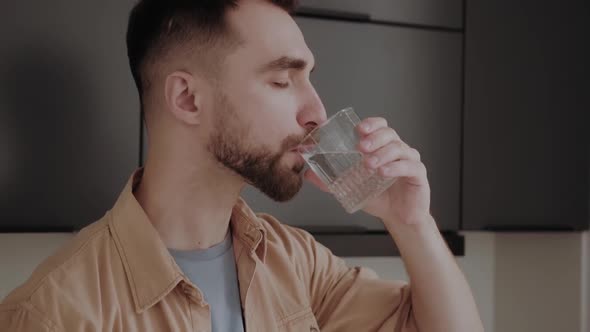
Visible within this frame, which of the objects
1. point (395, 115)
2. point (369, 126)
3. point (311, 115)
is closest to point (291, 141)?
point (311, 115)

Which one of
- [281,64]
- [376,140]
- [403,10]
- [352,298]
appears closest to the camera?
[376,140]

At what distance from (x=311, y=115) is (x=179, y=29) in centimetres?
28

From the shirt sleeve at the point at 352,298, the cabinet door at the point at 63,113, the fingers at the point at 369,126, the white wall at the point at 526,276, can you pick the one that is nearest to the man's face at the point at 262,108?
the fingers at the point at 369,126

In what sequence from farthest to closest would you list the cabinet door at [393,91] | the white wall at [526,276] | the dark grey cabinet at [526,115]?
the white wall at [526,276] → the dark grey cabinet at [526,115] → the cabinet door at [393,91]

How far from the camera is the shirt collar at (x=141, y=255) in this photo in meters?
1.11

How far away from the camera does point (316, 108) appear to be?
1222 mm

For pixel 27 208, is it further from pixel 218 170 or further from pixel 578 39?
pixel 578 39

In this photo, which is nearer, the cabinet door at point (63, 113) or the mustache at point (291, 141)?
the mustache at point (291, 141)

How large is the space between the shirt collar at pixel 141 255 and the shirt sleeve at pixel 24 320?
5.8 inches

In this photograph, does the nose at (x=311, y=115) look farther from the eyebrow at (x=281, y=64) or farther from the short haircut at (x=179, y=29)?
the short haircut at (x=179, y=29)

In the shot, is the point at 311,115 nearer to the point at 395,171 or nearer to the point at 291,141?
the point at 291,141

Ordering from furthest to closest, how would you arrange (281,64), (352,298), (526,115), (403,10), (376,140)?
(526,115) → (403,10) → (352,298) → (281,64) → (376,140)

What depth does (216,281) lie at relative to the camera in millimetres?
1233

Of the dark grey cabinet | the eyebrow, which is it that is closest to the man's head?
the eyebrow
